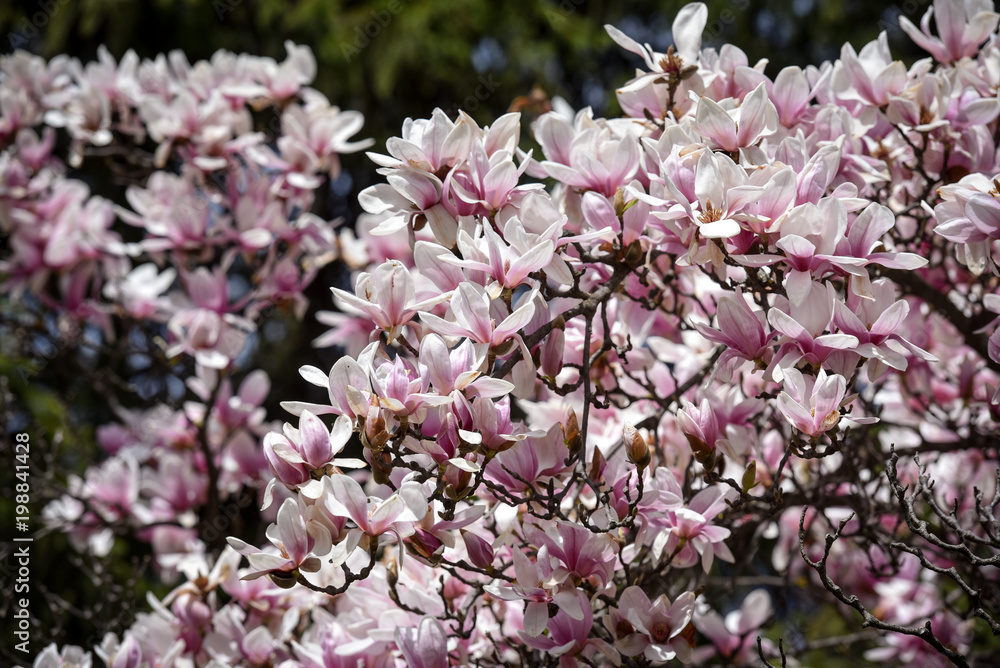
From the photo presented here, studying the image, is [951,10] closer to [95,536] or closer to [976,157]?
[976,157]

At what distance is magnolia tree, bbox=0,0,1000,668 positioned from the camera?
1100mm

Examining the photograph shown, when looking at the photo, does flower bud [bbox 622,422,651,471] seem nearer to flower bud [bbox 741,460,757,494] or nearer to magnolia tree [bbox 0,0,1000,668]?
magnolia tree [bbox 0,0,1000,668]

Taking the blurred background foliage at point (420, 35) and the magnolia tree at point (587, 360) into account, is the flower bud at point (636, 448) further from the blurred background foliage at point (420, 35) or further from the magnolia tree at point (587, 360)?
the blurred background foliage at point (420, 35)

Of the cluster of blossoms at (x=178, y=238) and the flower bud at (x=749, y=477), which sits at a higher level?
the flower bud at (x=749, y=477)

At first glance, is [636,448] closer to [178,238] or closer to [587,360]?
[587,360]

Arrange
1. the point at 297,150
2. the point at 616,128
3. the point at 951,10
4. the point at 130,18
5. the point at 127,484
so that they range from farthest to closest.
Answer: the point at 130,18
the point at 127,484
the point at 297,150
the point at 951,10
the point at 616,128

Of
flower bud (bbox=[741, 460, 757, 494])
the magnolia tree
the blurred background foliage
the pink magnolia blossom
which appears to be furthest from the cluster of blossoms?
flower bud (bbox=[741, 460, 757, 494])

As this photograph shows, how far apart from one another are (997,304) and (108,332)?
2.14 metres

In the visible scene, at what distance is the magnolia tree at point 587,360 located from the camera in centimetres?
110

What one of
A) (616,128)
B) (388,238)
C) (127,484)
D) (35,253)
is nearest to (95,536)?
(127,484)

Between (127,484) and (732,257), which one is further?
(127,484)

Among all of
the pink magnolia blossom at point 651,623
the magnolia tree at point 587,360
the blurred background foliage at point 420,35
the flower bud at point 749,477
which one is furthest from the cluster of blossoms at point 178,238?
the flower bud at point 749,477

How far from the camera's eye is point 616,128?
56.2 inches

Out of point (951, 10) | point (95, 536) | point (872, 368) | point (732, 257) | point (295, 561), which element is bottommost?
point (95, 536)
